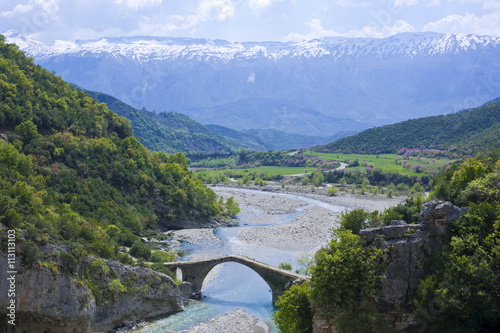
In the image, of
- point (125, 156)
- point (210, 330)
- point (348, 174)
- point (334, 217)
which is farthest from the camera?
point (348, 174)

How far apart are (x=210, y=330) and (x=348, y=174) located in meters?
136

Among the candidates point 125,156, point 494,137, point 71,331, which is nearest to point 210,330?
point 71,331

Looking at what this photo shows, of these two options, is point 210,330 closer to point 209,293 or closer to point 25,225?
point 209,293

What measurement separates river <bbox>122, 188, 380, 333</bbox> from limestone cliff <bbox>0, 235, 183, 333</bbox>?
6.69ft

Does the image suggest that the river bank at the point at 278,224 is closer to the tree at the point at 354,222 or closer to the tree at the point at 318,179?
the tree at the point at 354,222

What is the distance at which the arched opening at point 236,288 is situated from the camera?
5516cm

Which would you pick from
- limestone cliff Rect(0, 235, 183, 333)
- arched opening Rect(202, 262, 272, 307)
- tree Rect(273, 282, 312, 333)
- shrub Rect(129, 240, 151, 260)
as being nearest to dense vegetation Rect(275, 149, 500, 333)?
tree Rect(273, 282, 312, 333)

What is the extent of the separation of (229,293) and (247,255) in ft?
53.0

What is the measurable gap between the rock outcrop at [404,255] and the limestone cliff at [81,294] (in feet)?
66.0

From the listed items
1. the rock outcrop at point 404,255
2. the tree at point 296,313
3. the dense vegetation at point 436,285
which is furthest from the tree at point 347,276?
the tree at point 296,313

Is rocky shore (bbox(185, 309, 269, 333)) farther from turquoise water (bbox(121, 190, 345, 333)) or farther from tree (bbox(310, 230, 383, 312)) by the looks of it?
tree (bbox(310, 230, 383, 312))

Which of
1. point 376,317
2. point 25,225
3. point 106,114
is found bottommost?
point 376,317

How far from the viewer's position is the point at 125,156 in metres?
96.4

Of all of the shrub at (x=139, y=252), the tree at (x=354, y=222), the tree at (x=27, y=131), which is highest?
the tree at (x=27, y=131)
